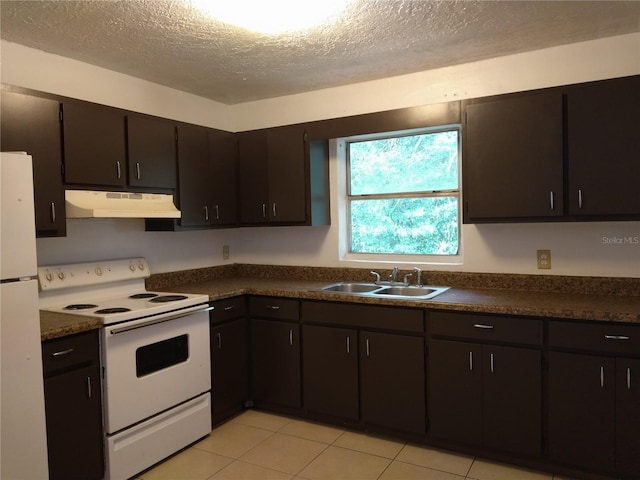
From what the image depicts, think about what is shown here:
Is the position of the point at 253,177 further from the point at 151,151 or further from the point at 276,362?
the point at 276,362

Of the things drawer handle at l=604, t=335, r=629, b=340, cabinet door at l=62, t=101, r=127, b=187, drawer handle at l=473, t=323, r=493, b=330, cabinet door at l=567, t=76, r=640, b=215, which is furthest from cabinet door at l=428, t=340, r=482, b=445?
cabinet door at l=62, t=101, r=127, b=187

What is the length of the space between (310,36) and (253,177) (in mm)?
1372

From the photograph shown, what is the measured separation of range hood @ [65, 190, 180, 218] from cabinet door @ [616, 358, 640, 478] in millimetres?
2666

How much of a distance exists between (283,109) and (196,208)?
1101mm

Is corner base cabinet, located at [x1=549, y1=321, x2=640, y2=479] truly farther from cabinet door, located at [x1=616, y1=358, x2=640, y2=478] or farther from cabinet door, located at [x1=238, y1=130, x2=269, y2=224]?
cabinet door, located at [x1=238, y1=130, x2=269, y2=224]

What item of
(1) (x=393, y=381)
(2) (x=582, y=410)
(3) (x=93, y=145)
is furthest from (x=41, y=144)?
(2) (x=582, y=410)

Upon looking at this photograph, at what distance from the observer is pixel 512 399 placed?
2.57 metres

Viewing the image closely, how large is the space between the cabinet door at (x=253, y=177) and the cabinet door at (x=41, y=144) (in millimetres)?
1443

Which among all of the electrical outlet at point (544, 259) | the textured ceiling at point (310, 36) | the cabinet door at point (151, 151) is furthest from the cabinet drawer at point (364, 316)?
the textured ceiling at point (310, 36)

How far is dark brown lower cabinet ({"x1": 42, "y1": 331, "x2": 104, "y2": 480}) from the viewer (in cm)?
221

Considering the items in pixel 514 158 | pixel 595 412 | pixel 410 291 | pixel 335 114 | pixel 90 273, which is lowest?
pixel 595 412

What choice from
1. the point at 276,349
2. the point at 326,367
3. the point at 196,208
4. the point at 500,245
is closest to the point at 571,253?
the point at 500,245

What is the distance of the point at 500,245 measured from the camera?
10.2ft

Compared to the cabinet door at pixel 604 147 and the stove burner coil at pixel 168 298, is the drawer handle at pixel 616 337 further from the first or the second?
the stove burner coil at pixel 168 298
